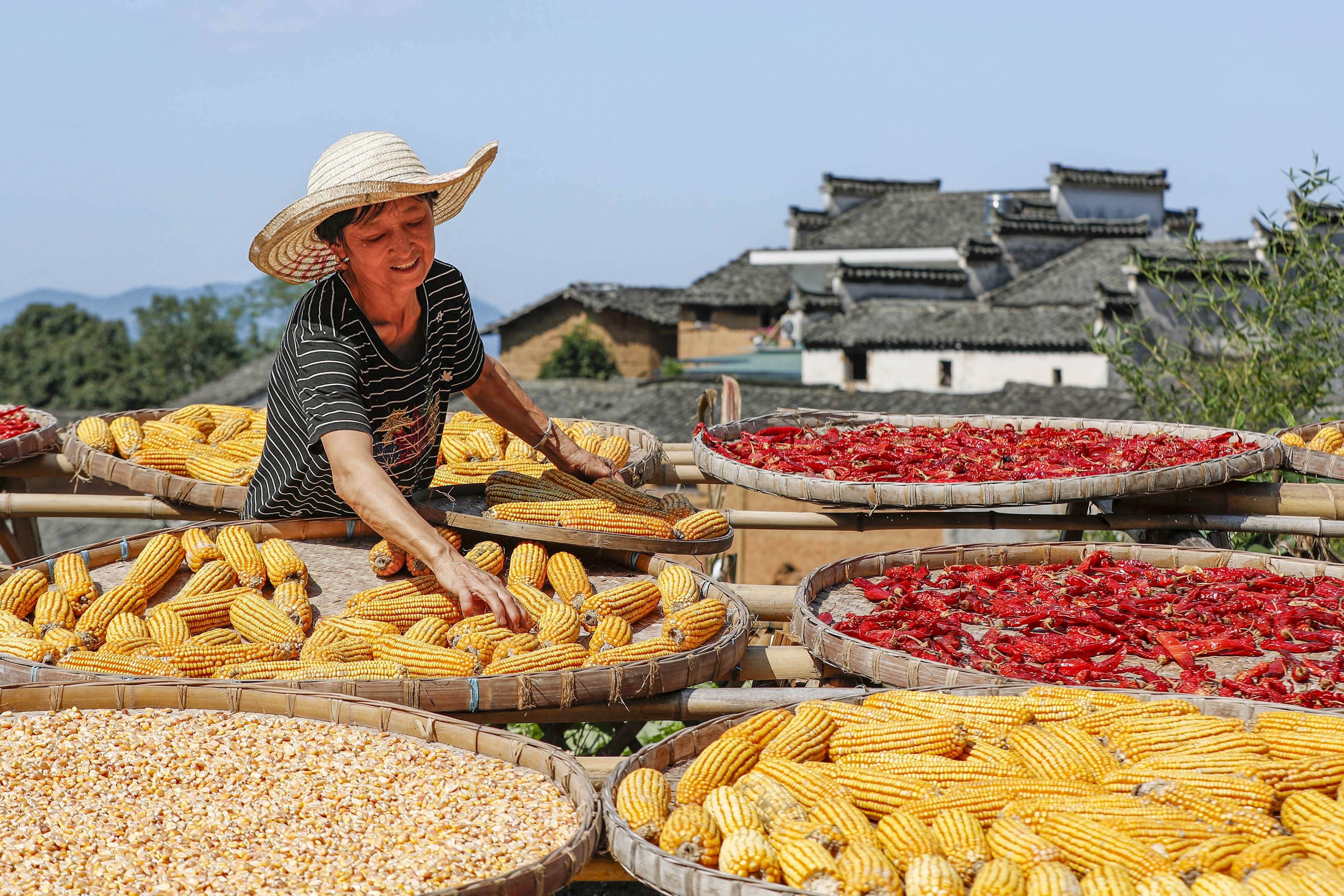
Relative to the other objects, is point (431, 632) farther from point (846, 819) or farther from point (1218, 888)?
point (1218, 888)

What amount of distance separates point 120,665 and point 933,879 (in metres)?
2.15

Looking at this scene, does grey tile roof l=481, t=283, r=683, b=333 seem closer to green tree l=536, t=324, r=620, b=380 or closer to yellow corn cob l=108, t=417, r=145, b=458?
green tree l=536, t=324, r=620, b=380

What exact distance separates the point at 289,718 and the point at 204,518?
2.60 metres

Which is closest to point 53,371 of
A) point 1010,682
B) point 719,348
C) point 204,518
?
point 719,348

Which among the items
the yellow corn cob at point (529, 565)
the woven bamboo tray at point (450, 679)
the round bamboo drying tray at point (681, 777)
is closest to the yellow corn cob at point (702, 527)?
the woven bamboo tray at point (450, 679)

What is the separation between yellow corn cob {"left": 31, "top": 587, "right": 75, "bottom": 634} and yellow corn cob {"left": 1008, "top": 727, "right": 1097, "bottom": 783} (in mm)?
2546

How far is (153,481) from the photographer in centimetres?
478

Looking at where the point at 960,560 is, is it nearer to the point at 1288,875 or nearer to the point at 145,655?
the point at 1288,875

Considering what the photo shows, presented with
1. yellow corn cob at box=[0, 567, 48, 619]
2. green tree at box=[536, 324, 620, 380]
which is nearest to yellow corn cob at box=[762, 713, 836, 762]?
yellow corn cob at box=[0, 567, 48, 619]

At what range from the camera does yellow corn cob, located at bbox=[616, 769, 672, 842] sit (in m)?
2.20

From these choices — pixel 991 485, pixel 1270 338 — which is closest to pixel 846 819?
pixel 991 485

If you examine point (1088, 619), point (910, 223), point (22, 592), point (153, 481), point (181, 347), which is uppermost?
point (910, 223)

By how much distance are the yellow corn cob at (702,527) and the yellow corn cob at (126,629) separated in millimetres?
1659

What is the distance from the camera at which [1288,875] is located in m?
2.00
